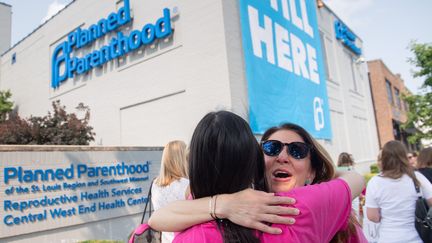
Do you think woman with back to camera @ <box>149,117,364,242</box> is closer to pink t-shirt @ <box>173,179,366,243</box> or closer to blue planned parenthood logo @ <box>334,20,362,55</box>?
pink t-shirt @ <box>173,179,366,243</box>

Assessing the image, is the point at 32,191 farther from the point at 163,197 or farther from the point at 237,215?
the point at 237,215

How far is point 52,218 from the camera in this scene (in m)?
5.44

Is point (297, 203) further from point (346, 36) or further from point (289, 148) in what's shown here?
point (346, 36)

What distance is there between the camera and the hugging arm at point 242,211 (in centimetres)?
117

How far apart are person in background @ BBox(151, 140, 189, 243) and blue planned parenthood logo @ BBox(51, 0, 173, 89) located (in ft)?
24.0

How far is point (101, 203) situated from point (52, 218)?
3.05ft

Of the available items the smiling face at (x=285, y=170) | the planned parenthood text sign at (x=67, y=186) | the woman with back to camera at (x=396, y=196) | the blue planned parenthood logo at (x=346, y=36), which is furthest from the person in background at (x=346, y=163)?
the blue planned parenthood logo at (x=346, y=36)

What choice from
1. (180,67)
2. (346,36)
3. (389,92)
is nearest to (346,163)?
(180,67)

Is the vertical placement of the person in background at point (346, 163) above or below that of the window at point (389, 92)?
below

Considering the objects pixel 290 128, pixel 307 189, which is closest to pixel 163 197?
pixel 290 128

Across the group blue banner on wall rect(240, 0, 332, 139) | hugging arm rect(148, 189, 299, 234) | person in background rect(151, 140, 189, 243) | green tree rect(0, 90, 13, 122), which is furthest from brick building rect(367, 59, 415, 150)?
hugging arm rect(148, 189, 299, 234)

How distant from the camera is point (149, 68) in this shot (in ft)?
34.7

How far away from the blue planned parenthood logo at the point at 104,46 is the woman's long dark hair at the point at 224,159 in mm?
9279

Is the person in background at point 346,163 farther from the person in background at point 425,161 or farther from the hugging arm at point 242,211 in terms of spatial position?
the hugging arm at point 242,211
